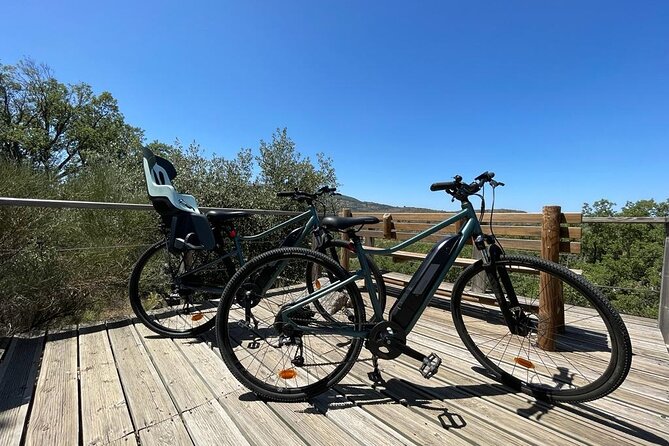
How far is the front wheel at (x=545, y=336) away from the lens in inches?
54.4

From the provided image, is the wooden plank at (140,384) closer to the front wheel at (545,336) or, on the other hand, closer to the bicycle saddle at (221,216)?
the bicycle saddle at (221,216)

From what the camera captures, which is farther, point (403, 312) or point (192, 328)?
point (192, 328)

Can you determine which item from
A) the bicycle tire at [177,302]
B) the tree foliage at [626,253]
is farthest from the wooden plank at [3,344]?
the tree foliage at [626,253]

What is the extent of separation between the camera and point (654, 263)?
51.7ft

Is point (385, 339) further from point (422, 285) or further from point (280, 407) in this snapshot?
point (280, 407)

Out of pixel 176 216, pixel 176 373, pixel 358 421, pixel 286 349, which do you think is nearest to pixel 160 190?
pixel 176 216

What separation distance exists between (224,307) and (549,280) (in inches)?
76.7

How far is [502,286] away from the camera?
5.42 feet

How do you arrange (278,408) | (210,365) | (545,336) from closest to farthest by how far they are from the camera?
(278,408)
(210,365)
(545,336)

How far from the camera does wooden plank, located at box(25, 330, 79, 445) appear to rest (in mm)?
1256

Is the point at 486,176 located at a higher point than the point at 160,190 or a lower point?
higher

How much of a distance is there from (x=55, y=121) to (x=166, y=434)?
72.4 ft

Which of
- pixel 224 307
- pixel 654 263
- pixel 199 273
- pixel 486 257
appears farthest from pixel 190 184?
pixel 654 263

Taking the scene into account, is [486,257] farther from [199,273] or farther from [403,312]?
[199,273]
